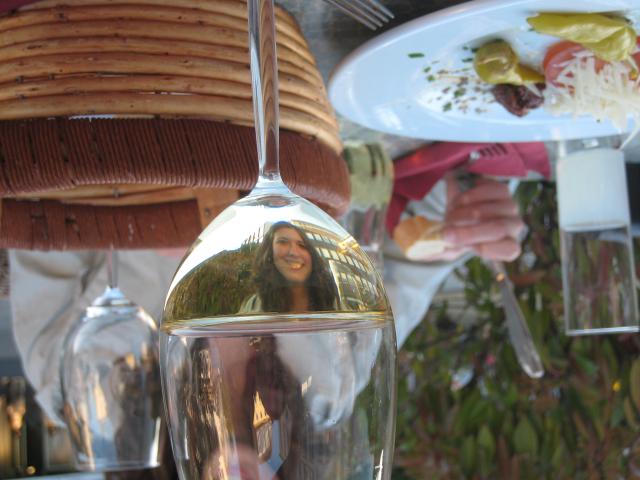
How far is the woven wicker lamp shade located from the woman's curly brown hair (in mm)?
117

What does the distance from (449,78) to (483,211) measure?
16.8 inches

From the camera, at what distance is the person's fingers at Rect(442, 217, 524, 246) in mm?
938

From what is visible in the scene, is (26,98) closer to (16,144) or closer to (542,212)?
(16,144)

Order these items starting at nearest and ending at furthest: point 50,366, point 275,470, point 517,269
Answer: point 275,470 → point 50,366 → point 517,269

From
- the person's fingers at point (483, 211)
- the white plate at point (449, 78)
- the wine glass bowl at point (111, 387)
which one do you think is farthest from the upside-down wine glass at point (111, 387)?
the person's fingers at point (483, 211)

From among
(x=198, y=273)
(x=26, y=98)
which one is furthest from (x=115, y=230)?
(x=198, y=273)

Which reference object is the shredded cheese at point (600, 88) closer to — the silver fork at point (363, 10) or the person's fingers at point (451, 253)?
the silver fork at point (363, 10)

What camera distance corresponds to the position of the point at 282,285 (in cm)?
25

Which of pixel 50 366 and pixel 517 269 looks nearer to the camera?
pixel 50 366

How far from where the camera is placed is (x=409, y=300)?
117 centimetres

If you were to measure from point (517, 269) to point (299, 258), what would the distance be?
1.39 m

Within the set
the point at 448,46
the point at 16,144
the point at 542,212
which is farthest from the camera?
the point at 542,212

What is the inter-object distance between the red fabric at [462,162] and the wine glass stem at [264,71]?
1.68 feet

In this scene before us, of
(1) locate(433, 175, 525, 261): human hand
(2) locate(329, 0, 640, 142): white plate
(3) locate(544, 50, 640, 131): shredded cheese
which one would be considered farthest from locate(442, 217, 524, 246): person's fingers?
(3) locate(544, 50, 640, 131): shredded cheese
